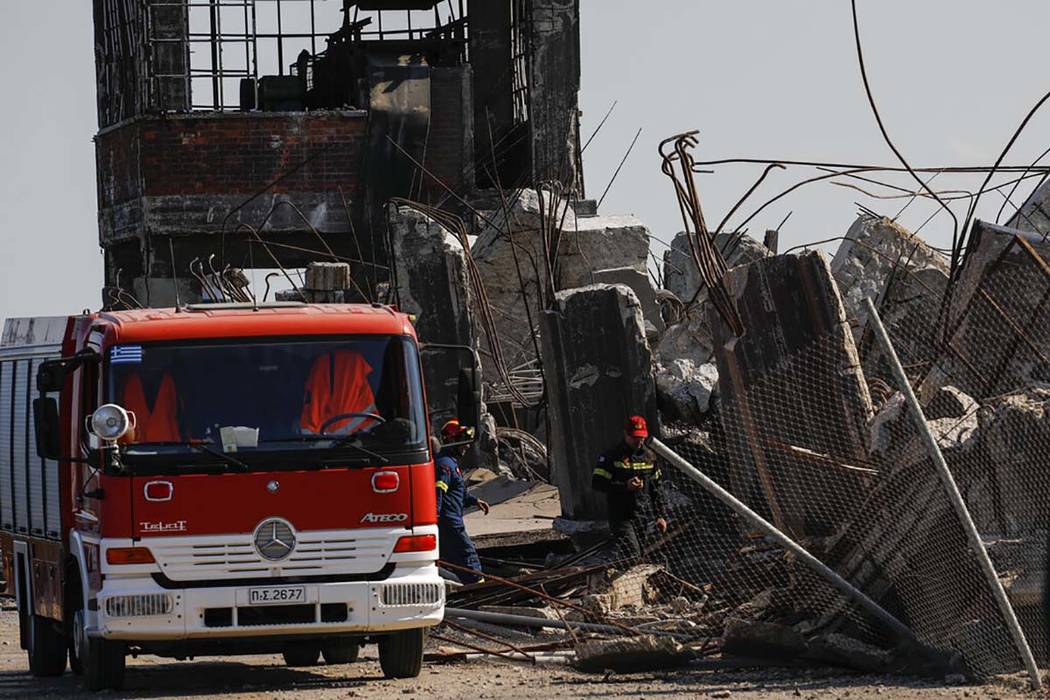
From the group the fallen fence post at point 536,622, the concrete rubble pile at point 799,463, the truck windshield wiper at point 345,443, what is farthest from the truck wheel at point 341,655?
the truck windshield wiper at point 345,443

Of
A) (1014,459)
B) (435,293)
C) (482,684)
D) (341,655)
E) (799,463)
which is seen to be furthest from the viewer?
(435,293)

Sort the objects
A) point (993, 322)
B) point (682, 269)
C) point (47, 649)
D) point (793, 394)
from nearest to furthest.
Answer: point (47, 649) → point (993, 322) → point (793, 394) → point (682, 269)

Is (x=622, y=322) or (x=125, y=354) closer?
(x=125, y=354)

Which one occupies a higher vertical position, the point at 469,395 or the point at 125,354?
the point at 125,354

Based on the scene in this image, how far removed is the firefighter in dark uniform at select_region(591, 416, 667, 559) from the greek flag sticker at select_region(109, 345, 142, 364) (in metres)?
4.74

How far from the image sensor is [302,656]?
40.3ft

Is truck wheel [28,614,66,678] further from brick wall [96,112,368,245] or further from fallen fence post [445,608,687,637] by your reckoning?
brick wall [96,112,368,245]

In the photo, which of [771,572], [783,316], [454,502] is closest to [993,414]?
[771,572]

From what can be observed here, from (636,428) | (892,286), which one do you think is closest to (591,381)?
(636,428)

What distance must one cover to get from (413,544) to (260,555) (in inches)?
33.3

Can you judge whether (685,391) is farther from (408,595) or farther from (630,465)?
(408,595)

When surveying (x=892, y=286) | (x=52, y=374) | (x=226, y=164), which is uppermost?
(x=226, y=164)

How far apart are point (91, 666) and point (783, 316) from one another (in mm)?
5798

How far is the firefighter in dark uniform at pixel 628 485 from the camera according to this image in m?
14.3
